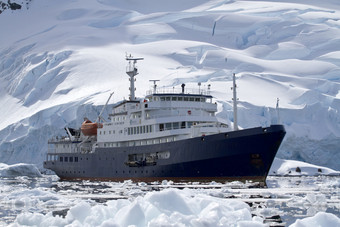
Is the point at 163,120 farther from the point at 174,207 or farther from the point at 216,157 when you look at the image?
the point at 174,207

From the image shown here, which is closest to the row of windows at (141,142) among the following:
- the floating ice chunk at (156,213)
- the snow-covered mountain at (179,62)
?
the snow-covered mountain at (179,62)

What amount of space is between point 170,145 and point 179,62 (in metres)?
36.6

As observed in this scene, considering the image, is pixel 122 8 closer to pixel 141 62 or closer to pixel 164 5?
pixel 164 5

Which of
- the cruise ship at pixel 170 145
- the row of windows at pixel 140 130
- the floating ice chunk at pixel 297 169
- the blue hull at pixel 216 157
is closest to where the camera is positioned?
the blue hull at pixel 216 157

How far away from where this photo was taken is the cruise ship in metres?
31.5

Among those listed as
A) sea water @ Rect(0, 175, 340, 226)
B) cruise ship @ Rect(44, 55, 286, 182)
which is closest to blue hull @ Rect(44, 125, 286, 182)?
cruise ship @ Rect(44, 55, 286, 182)

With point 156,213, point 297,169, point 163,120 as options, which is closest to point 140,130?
point 163,120

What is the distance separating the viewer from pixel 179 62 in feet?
229

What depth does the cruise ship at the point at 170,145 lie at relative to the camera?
31453 millimetres

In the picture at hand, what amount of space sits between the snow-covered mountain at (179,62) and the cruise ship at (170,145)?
10.9m

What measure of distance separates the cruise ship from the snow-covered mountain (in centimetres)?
1093

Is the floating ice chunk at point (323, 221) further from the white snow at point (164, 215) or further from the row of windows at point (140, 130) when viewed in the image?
the row of windows at point (140, 130)

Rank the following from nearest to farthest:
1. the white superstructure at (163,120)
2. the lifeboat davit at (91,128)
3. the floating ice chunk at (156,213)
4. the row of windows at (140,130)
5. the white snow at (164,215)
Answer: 1. the white snow at (164,215)
2. the floating ice chunk at (156,213)
3. the white superstructure at (163,120)
4. the row of windows at (140,130)
5. the lifeboat davit at (91,128)

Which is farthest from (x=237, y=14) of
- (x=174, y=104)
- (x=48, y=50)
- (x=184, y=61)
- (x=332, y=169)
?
(x=174, y=104)
